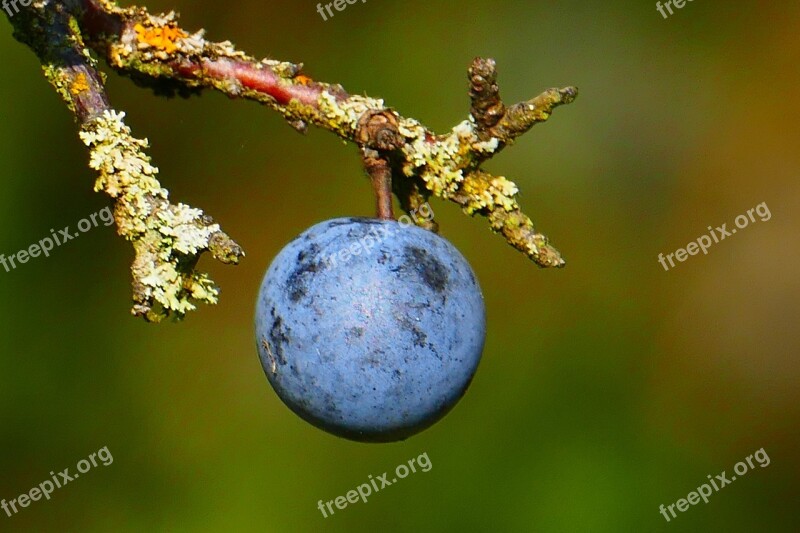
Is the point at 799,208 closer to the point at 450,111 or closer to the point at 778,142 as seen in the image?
the point at 778,142

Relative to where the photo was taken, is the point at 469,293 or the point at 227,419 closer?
the point at 469,293

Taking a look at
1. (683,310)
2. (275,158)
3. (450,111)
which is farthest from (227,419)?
(683,310)
